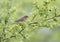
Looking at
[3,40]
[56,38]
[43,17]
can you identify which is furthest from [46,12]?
[56,38]

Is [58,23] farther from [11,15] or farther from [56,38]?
[56,38]

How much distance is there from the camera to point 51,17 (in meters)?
1.33

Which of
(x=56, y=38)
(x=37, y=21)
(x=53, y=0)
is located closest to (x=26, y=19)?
(x=37, y=21)

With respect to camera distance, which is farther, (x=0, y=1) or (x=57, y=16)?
(x=0, y=1)

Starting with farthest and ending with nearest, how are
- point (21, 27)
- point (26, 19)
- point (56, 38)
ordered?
1. point (56, 38)
2. point (26, 19)
3. point (21, 27)

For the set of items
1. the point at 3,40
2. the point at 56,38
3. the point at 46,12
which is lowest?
the point at 56,38

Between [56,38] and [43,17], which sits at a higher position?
[43,17]

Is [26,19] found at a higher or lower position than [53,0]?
lower

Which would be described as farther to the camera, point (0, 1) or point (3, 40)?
point (0, 1)

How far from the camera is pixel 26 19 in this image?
1398 millimetres

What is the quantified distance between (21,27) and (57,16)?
0.20 metres

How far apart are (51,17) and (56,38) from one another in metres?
1.45

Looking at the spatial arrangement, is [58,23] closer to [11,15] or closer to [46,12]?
[46,12]

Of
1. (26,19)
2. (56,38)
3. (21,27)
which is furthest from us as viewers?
(56,38)
